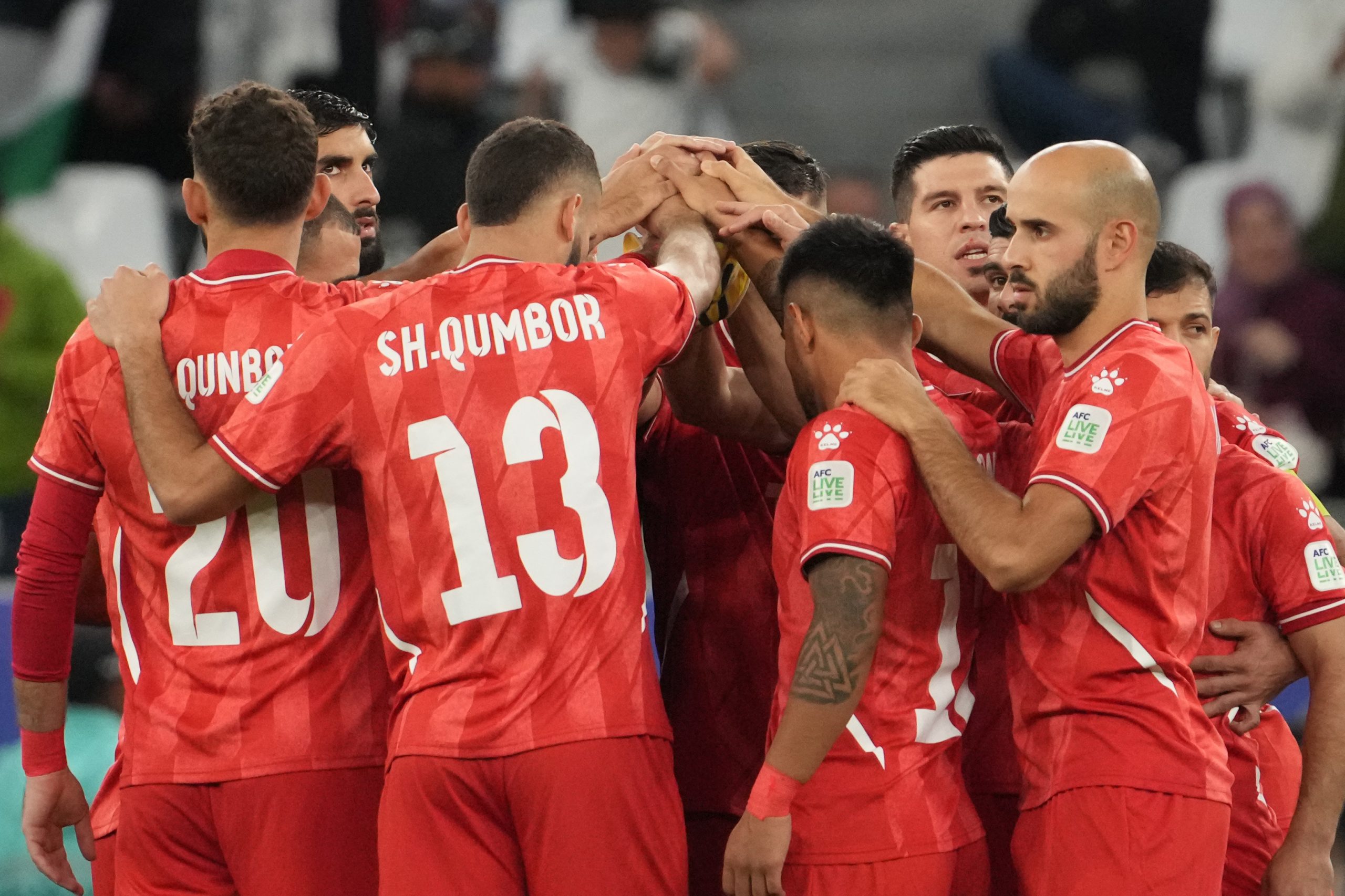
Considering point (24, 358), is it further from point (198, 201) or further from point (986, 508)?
point (986, 508)

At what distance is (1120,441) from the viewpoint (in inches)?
123

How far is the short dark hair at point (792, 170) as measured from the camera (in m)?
4.59

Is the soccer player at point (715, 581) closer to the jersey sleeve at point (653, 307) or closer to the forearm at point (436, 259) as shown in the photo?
the jersey sleeve at point (653, 307)

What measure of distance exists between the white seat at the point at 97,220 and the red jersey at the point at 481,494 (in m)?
6.88

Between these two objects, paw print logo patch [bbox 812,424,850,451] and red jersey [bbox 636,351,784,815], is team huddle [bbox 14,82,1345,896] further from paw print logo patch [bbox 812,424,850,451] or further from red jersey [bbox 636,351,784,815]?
red jersey [bbox 636,351,784,815]

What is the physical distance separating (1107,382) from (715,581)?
132 centimetres

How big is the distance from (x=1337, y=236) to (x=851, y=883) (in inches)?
307

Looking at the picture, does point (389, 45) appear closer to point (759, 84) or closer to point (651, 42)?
point (651, 42)

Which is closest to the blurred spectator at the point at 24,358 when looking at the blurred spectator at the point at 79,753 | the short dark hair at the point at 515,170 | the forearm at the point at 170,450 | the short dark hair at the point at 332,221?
Result: the blurred spectator at the point at 79,753

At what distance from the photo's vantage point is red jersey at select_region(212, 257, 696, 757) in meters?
3.16

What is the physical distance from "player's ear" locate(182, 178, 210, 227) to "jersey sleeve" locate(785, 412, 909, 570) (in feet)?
5.14

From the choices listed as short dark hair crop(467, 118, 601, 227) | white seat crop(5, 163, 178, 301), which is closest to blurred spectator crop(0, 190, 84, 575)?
white seat crop(5, 163, 178, 301)

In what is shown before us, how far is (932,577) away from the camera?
10.9ft

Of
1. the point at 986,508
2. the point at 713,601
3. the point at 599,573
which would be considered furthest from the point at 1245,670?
the point at 599,573
